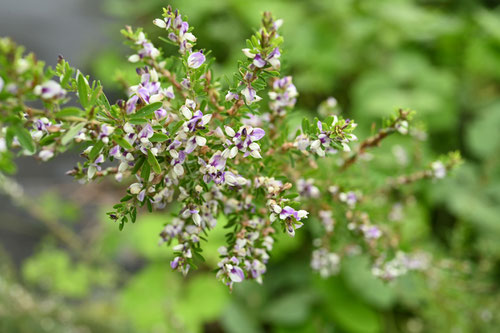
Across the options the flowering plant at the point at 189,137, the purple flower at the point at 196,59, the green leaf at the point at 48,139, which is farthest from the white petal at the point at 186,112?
the green leaf at the point at 48,139

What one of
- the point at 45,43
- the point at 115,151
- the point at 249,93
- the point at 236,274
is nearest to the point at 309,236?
the point at 236,274

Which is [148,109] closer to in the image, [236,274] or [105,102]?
[105,102]

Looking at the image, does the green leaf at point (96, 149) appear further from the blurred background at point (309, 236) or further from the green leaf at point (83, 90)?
the blurred background at point (309, 236)

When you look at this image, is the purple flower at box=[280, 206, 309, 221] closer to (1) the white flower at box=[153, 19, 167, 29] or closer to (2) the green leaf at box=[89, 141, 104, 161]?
(2) the green leaf at box=[89, 141, 104, 161]

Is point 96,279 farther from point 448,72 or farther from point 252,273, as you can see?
point 448,72

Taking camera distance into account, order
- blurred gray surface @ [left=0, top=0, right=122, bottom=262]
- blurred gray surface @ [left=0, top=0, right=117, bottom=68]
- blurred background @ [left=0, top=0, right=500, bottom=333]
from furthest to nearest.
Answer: blurred gray surface @ [left=0, top=0, right=117, bottom=68], blurred gray surface @ [left=0, top=0, right=122, bottom=262], blurred background @ [left=0, top=0, right=500, bottom=333]

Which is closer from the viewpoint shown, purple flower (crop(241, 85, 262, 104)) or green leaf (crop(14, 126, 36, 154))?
green leaf (crop(14, 126, 36, 154))

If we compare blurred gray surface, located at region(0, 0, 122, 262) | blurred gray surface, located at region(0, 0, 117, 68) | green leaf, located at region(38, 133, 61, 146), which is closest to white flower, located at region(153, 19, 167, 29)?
green leaf, located at region(38, 133, 61, 146)
